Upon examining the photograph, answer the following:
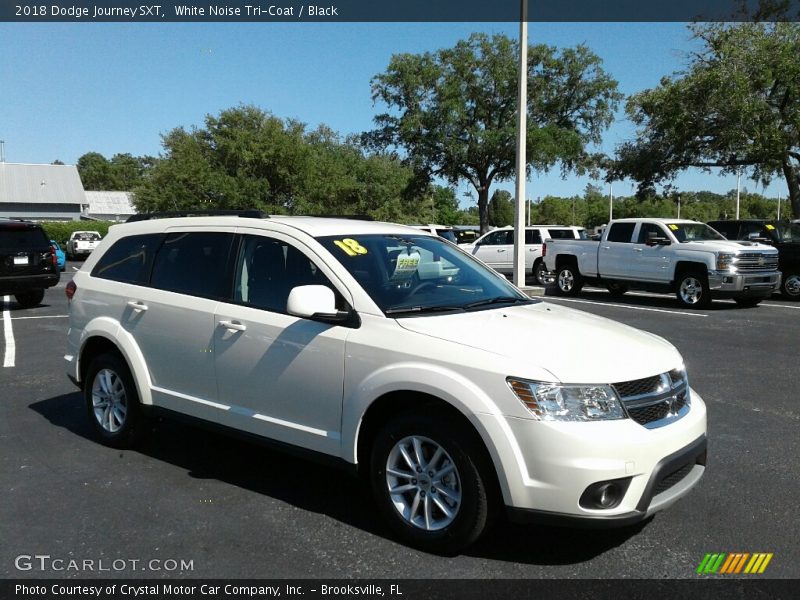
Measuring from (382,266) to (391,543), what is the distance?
1632 millimetres

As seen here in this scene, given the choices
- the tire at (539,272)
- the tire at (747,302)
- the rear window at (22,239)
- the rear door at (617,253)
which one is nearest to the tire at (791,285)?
the tire at (747,302)

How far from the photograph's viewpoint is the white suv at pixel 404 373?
→ 11.3 feet

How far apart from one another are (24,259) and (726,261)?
14.4 meters

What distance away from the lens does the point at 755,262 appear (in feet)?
50.0

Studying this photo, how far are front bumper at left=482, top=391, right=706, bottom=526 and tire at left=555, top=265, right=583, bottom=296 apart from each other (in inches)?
602

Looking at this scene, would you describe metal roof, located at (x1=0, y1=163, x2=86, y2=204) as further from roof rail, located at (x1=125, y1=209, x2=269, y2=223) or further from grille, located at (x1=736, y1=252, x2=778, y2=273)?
roof rail, located at (x1=125, y1=209, x2=269, y2=223)

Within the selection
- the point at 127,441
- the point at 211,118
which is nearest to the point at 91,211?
the point at 211,118

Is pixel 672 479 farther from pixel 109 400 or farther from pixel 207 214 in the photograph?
pixel 109 400

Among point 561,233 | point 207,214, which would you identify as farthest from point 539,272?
point 207,214

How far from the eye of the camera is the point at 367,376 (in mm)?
3930

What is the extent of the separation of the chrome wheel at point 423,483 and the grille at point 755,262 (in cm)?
1324

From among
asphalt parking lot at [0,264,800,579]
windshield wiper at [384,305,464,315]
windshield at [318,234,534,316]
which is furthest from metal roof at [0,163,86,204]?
windshield wiper at [384,305,464,315]

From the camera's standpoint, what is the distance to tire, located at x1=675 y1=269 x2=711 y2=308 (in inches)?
601
